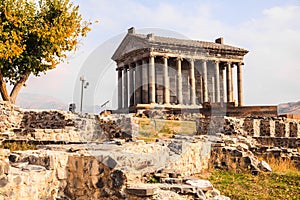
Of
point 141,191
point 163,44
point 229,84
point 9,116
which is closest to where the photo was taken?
point 141,191

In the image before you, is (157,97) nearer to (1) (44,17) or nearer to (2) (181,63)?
(2) (181,63)

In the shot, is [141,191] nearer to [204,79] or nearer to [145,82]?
[145,82]

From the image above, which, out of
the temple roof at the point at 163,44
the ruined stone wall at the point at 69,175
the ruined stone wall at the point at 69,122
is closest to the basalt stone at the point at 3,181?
the ruined stone wall at the point at 69,175

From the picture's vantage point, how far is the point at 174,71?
43.6 meters

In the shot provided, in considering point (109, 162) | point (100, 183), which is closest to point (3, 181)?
point (100, 183)

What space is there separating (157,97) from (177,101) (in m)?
2.47

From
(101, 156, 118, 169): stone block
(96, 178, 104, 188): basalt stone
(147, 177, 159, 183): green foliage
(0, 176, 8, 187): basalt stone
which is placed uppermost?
(101, 156, 118, 169): stone block

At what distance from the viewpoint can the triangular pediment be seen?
39853 mm

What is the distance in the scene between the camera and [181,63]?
43781 mm

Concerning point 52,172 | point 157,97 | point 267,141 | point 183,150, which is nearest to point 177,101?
point 157,97

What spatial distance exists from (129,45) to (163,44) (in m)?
5.24

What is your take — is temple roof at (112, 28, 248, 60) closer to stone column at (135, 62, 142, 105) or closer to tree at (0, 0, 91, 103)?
stone column at (135, 62, 142, 105)

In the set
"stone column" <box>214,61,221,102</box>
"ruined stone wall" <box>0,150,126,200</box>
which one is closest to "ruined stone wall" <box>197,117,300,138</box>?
"ruined stone wall" <box>0,150,126,200</box>

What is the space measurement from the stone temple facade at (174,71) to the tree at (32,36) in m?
17.6
